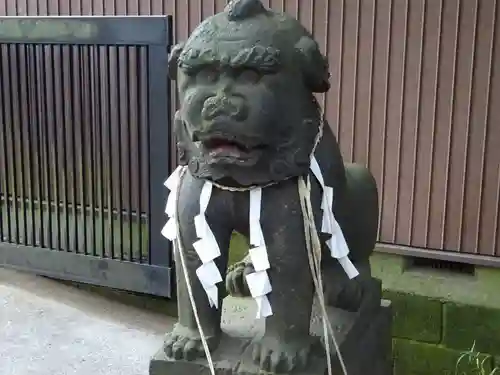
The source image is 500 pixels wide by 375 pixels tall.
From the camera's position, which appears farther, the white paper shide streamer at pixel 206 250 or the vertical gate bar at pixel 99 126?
the vertical gate bar at pixel 99 126

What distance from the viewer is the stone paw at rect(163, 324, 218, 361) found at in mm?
1380

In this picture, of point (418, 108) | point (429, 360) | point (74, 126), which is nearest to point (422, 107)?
point (418, 108)

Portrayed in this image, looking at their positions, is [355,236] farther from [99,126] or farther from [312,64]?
[99,126]

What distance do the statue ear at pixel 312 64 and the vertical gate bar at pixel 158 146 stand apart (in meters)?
1.40

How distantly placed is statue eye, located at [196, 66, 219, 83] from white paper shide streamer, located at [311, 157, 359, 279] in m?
0.24

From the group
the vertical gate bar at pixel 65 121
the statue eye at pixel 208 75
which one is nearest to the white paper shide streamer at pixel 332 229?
the statue eye at pixel 208 75

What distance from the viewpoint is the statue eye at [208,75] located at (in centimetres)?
123

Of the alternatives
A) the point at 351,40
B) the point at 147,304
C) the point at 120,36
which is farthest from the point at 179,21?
the point at 147,304

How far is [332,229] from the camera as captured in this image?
4.44 feet

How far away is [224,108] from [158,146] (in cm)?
159

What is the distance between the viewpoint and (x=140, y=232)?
9.45 feet

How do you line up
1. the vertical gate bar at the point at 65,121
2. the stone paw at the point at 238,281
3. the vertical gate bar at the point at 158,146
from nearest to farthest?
the stone paw at the point at 238,281
the vertical gate bar at the point at 158,146
the vertical gate bar at the point at 65,121

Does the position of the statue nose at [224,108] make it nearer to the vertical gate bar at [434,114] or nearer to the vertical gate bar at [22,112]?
the vertical gate bar at [434,114]

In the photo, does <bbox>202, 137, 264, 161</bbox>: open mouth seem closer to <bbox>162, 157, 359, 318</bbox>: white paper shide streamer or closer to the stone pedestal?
<bbox>162, 157, 359, 318</bbox>: white paper shide streamer
